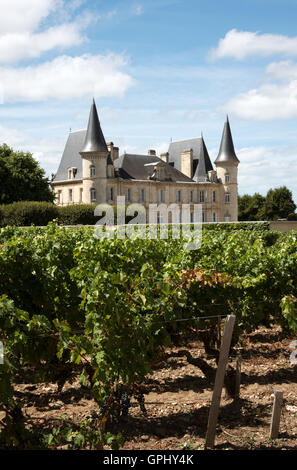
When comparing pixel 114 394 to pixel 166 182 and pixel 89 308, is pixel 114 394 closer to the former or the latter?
pixel 89 308

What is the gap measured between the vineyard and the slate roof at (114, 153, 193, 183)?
4697 cm

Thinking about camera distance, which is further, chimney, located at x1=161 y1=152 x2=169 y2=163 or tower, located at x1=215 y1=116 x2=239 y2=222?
chimney, located at x1=161 y1=152 x2=169 y2=163

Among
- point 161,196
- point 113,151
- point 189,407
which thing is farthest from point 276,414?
point 161,196

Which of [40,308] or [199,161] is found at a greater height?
[199,161]

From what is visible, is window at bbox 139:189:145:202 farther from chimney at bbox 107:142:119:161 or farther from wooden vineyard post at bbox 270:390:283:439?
wooden vineyard post at bbox 270:390:283:439

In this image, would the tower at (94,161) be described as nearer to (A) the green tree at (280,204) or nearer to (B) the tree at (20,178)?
(B) the tree at (20,178)

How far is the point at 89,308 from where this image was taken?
441cm

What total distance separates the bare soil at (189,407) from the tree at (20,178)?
34538mm

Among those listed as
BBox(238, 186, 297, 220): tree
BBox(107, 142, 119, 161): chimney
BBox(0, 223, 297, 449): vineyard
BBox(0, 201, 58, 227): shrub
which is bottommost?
BBox(0, 223, 297, 449): vineyard

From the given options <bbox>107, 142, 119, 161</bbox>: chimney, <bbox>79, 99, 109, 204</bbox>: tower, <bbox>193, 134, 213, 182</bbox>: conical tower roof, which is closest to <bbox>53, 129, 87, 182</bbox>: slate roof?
<bbox>107, 142, 119, 161</bbox>: chimney

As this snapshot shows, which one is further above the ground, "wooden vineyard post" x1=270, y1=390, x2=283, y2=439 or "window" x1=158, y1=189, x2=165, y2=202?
"window" x1=158, y1=189, x2=165, y2=202

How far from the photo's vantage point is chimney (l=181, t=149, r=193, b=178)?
5928 cm
